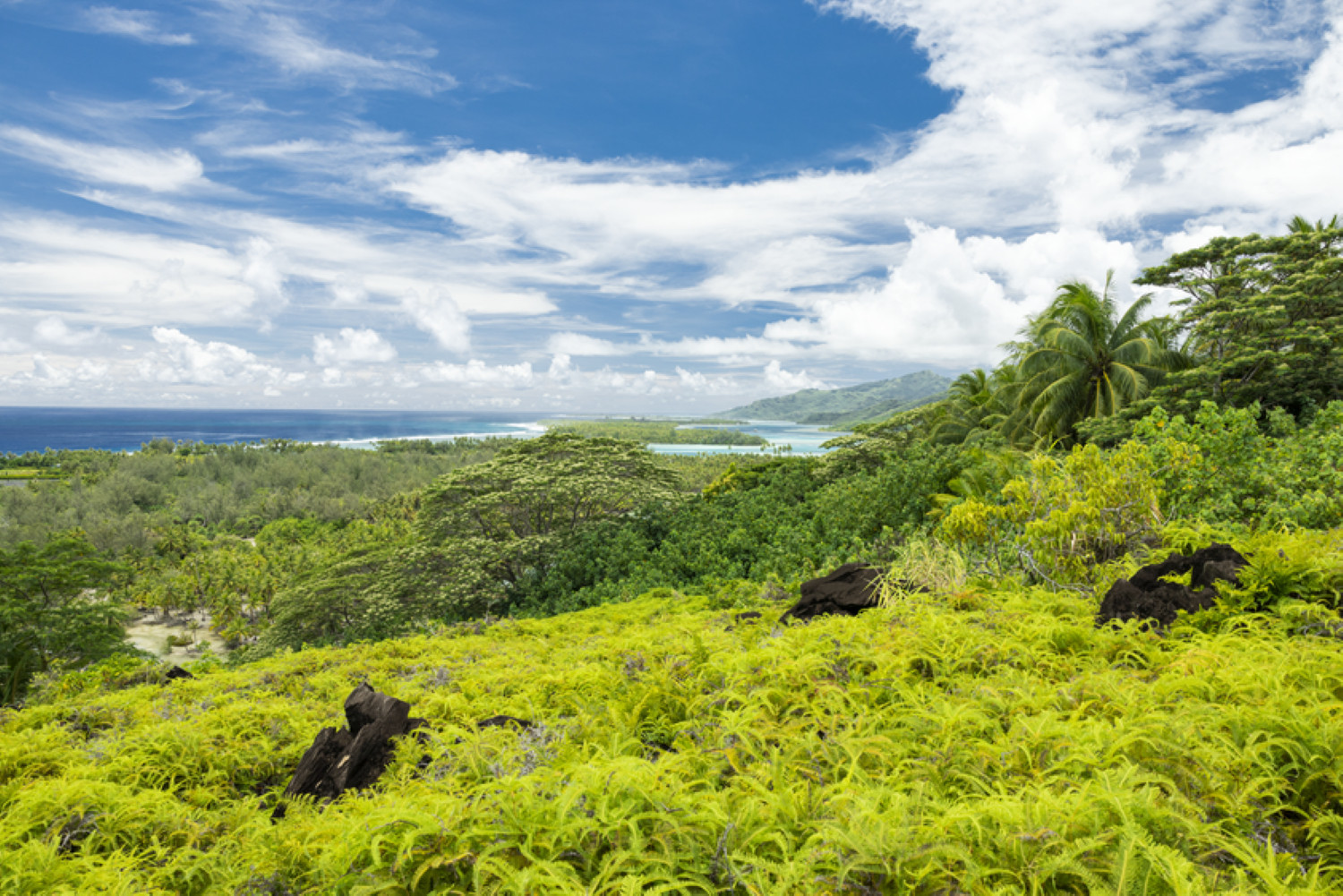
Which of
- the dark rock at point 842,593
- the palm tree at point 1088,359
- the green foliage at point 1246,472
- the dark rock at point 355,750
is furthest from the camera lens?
the palm tree at point 1088,359

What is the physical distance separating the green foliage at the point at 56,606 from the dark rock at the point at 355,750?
78.3ft

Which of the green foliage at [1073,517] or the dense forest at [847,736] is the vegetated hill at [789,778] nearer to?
the dense forest at [847,736]

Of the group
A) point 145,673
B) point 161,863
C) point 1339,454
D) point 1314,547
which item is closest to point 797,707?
point 161,863

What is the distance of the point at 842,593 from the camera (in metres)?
5.66

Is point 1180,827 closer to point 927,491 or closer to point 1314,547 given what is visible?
point 1314,547

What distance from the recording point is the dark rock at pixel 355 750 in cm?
316

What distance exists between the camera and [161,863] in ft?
8.48

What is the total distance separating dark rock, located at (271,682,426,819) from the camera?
10.4ft

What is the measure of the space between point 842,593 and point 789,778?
3.61 metres

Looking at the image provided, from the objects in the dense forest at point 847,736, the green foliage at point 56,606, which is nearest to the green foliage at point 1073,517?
the dense forest at point 847,736

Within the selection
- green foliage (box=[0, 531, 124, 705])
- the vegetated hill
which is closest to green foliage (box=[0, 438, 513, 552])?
green foliage (box=[0, 531, 124, 705])

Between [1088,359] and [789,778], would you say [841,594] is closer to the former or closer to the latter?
[789,778]

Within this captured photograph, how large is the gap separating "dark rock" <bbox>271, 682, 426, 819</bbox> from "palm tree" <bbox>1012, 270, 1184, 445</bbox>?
2146cm

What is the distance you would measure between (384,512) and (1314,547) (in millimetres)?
75968
